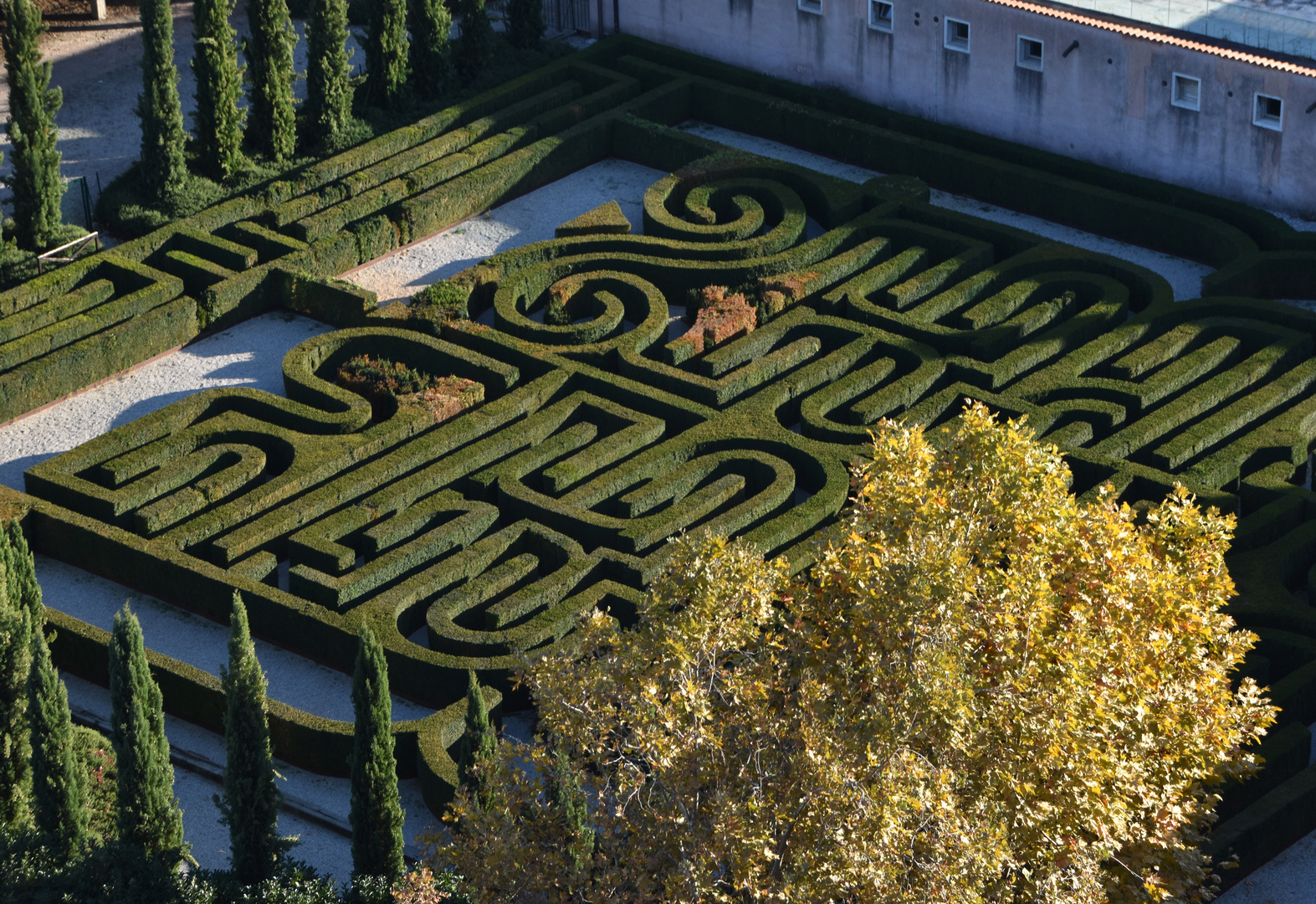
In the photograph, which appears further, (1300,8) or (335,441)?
(1300,8)

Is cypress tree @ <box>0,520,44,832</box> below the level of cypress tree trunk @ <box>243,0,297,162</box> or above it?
below

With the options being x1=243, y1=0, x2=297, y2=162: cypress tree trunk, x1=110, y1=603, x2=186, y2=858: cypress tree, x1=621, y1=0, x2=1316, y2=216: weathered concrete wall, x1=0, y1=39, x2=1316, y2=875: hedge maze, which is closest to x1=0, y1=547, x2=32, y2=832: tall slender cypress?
x1=110, y1=603, x2=186, y2=858: cypress tree

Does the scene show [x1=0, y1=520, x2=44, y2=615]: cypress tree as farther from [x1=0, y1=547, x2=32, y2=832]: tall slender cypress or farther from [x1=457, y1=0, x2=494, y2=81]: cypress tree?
[x1=457, y1=0, x2=494, y2=81]: cypress tree

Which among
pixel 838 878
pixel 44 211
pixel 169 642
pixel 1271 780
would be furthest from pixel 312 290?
pixel 838 878

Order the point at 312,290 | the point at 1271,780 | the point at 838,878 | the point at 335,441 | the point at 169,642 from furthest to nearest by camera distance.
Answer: the point at 312,290
the point at 335,441
the point at 169,642
the point at 1271,780
the point at 838,878

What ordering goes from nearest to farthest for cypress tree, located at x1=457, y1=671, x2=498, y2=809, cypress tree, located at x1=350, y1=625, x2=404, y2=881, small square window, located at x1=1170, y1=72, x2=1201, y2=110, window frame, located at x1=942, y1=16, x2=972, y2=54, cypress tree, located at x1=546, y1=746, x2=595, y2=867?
cypress tree, located at x1=546, y1=746, x2=595, y2=867 < cypress tree, located at x1=350, y1=625, x2=404, y2=881 < cypress tree, located at x1=457, y1=671, x2=498, y2=809 < small square window, located at x1=1170, y1=72, x2=1201, y2=110 < window frame, located at x1=942, y1=16, x2=972, y2=54

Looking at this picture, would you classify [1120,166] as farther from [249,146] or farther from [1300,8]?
[249,146]

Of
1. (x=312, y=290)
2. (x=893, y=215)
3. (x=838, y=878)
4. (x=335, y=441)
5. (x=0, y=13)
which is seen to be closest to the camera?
(x=838, y=878)
